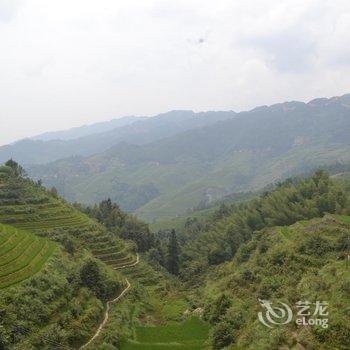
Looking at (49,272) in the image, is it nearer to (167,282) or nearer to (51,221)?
(51,221)

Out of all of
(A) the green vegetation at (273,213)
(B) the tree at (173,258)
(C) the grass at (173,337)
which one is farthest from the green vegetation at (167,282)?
(B) the tree at (173,258)

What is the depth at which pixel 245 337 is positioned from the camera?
1085 inches

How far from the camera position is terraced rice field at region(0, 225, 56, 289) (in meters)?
36.5

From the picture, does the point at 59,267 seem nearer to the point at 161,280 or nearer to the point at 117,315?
the point at 117,315

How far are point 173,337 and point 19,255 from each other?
15986 millimetres

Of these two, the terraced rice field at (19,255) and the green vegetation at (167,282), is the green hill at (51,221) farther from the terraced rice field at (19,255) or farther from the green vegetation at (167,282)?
the terraced rice field at (19,255)

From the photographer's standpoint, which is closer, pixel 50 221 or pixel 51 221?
pixel 50 221

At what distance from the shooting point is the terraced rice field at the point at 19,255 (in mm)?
36531

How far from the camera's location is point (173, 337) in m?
34.9

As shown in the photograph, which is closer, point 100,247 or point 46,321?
point 46,321

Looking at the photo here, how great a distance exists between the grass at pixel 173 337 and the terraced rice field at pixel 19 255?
1006cm

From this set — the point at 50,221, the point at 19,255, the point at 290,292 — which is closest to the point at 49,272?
the point at 19,255

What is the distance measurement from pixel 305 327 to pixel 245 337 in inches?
188

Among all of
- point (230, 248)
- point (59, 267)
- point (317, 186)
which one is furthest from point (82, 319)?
point (317, 186)
